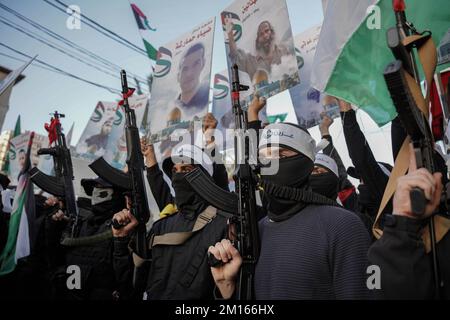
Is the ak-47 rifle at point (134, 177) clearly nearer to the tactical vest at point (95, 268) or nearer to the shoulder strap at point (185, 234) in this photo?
the shoulder strap at point (185, 234)

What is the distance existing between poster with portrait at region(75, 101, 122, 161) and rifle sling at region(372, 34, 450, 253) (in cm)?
729

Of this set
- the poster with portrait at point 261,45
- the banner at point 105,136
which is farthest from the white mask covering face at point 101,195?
the banner at point 105,136

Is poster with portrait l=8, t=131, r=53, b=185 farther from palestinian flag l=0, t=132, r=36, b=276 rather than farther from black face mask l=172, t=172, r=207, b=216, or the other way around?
black face mask l=172, t=172, r=207, b=216

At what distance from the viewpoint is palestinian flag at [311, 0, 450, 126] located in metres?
2.49

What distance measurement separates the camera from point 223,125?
6.12m

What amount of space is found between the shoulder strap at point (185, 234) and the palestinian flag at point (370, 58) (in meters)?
1.27

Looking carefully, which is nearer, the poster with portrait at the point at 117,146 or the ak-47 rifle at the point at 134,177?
the ak-47 rifle at the point at 134,177

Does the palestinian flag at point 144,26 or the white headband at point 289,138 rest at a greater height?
the palestinian flag at point 144,26

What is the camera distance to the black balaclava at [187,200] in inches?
116

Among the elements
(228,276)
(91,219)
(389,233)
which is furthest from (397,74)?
(91,219)

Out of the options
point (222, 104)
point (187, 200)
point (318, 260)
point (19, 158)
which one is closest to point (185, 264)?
point (187, 200)

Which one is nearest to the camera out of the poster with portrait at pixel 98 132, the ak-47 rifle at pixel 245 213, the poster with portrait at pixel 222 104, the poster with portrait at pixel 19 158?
the ak-47 rifle at pixel 245 213

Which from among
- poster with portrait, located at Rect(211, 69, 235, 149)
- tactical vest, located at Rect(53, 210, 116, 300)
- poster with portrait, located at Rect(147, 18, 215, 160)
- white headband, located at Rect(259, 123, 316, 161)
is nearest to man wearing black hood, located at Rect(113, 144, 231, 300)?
tactical vest, located at Rect(53, 210, 116, 300)
